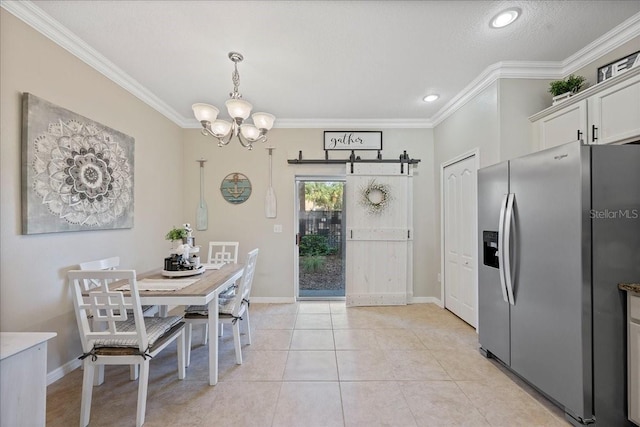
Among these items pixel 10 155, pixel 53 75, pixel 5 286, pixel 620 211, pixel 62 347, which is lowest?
pixel 62 347

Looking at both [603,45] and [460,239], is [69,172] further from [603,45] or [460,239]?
[603,45]

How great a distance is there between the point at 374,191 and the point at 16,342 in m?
3.64

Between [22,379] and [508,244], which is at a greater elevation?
[508,244]

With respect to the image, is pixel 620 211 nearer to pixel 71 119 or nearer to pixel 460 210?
pixel 460 210

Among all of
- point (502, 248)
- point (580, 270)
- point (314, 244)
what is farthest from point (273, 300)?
point (580, 270)

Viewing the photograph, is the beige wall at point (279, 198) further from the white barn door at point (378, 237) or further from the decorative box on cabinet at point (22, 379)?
the decorative box on cabinet at point (22, 379)

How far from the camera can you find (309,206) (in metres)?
4.31

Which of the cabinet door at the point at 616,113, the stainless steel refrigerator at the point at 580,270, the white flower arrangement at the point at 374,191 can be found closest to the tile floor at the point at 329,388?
the stainless steel refrigerator at the point at 580,270

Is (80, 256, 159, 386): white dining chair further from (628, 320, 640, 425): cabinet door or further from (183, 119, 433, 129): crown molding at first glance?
(628, 320, 640, 425): cabinet door

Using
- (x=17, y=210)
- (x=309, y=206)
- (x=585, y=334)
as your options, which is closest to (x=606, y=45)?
(x=585, y=334)

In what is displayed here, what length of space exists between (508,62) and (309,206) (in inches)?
114

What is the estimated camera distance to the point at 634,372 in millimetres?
1574
